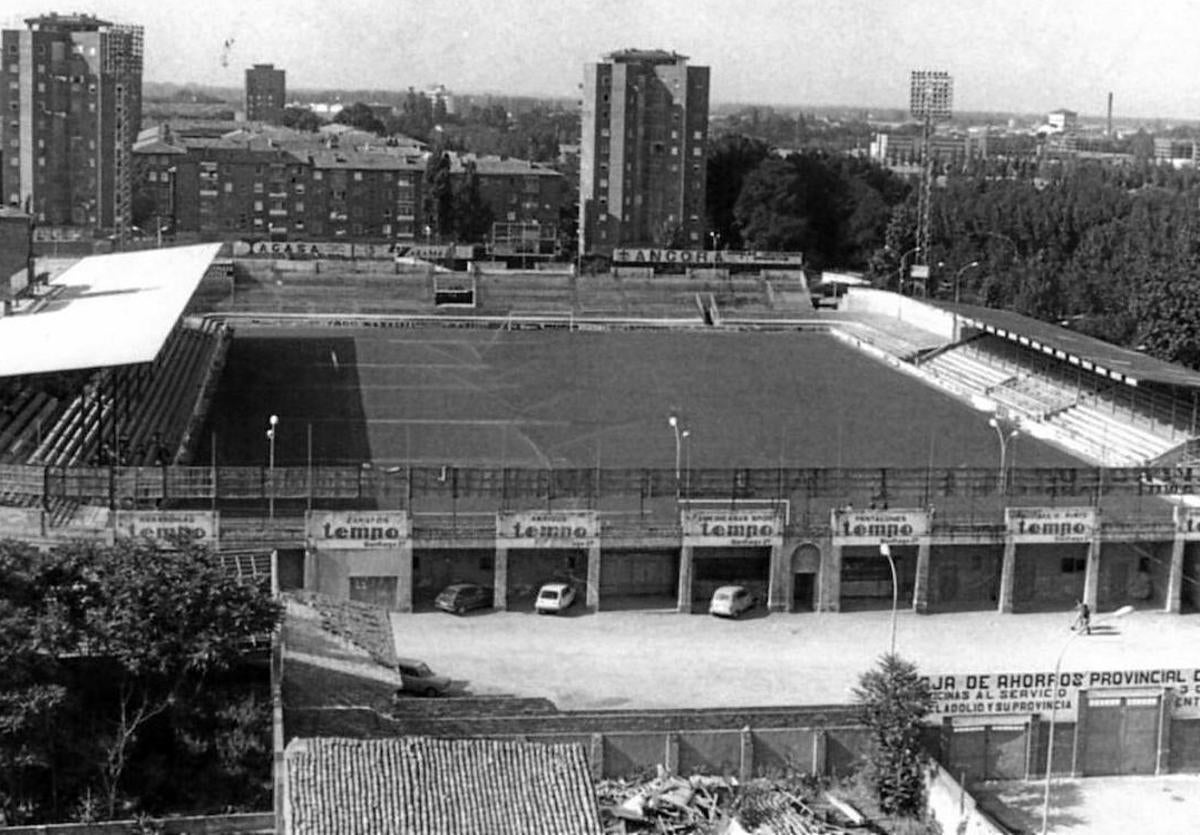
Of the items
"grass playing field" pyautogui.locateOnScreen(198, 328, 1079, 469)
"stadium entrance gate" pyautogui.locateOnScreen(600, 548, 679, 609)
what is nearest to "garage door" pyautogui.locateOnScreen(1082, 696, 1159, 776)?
"stadium entrance gate" pyautogui.locateOnScreen(600, 548, 679, 609)

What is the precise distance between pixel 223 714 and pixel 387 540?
9.50 m

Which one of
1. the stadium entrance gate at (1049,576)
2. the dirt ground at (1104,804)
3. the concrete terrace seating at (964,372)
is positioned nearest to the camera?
the dirt ground at (1104,804)

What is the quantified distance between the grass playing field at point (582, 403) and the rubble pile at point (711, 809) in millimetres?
21857

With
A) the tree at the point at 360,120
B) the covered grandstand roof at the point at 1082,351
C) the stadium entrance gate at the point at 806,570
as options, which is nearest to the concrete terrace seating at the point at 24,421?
the stadium entrance gate at the point at 806,570

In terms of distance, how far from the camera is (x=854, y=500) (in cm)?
3966

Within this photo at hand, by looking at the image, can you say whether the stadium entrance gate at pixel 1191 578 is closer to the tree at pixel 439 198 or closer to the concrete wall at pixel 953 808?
the concrete wall at pixel 953 808

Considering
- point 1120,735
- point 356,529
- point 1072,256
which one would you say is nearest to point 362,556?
point 356,529

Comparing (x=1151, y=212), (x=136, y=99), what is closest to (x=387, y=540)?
(x=1151, y=212)

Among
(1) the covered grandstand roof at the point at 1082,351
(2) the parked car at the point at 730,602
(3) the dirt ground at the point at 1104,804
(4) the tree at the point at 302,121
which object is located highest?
(4) the tree at the point at 302,121

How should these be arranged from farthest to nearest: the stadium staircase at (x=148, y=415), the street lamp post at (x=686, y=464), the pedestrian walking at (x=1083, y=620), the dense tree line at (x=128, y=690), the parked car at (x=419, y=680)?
the stadium staircase at (x=148, y=415)
the street lamp post at (x=686, y=464)
the pedestrian walking at (x=1083, y=620)
the parked car at (x=419, y=680)
the dense tree line at (x=128, y=690)

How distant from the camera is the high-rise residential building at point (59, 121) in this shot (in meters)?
101

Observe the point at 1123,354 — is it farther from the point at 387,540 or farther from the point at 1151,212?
the point at 1151,212

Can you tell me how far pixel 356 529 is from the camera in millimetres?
36031

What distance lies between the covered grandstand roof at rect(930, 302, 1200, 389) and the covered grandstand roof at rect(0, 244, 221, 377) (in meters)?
24.0
